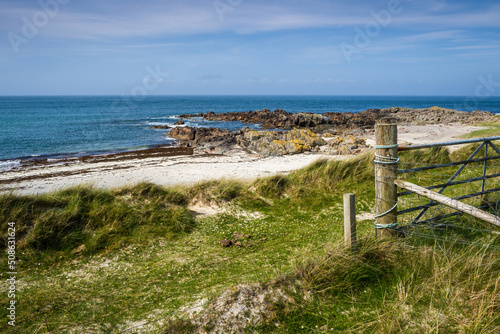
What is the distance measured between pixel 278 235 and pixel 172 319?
127 inches

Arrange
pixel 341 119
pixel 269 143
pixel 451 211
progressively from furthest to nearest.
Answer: pixel 341 119 → pixel 269 143 → pixel 451 211

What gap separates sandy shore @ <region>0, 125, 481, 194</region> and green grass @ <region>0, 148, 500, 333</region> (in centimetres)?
481

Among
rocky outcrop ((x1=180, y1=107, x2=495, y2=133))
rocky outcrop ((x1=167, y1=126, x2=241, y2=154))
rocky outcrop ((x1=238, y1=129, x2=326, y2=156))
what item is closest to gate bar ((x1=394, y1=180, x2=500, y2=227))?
rocky outcrop ((x1=238, y1=129, x2=326, y2=156))

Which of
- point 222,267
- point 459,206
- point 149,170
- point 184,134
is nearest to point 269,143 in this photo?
point 149,170

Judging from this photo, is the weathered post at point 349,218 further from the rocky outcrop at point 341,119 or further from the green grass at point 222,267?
the rocky outcrop at point 341,119

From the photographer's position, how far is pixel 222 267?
5.05 metres

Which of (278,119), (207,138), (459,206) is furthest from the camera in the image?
(278,119)

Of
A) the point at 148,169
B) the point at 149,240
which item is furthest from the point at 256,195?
the point at 148,169

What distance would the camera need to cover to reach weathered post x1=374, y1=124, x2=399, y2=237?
4137mm

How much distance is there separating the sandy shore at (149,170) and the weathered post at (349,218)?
7.99 meters

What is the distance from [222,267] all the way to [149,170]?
10.8m

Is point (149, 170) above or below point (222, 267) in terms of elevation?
above

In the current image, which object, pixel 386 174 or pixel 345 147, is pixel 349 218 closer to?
pixel 386 174

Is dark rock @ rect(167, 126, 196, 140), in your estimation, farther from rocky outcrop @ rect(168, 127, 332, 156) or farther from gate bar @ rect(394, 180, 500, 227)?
gate bar @ rect(394, 180, 500, 227)
